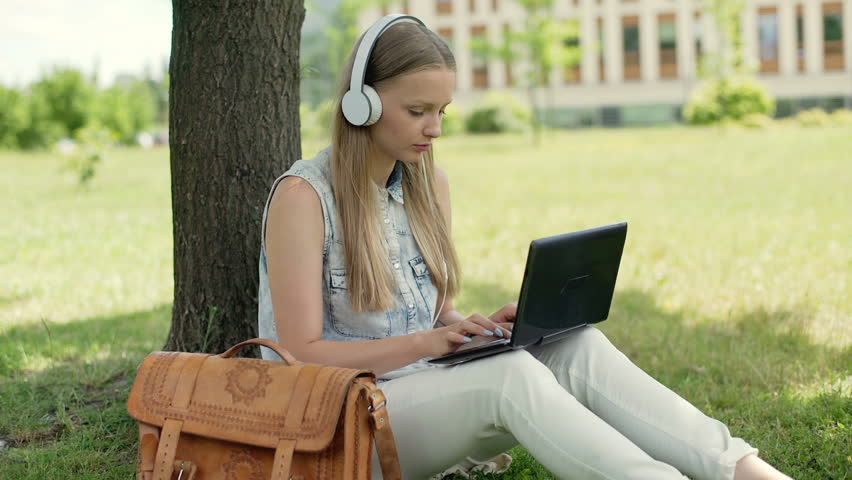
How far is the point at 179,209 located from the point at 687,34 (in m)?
43.1

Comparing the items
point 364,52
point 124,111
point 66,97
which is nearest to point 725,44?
point 124,111

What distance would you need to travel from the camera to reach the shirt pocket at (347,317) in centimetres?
283

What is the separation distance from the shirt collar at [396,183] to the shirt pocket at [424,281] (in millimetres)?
202

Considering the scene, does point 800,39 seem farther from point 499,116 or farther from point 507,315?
point 507,315

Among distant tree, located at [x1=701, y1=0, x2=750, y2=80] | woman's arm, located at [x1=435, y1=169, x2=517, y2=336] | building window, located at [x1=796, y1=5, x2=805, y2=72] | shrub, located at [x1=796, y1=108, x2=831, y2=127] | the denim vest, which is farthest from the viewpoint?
building window, located at [x1=796, y1=5, x2=805, y2=72]

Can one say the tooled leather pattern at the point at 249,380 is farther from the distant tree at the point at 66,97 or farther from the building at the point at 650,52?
the building at the point at 650,52

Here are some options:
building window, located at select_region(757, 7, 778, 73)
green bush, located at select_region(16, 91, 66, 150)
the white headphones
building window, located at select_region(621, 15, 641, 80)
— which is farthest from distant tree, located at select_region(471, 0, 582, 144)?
the white headphones

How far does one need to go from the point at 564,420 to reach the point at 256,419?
77 cm

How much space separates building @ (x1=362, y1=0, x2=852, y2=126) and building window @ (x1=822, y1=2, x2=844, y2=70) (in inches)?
1.8

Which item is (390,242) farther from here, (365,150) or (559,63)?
(559,63)

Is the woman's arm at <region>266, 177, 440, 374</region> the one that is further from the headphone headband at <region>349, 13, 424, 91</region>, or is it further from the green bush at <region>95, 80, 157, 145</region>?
the green bush at <region>95, 80, 157, 145</region>

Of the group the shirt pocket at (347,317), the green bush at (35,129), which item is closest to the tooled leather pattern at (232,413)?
the shirt pocket at (347,317)

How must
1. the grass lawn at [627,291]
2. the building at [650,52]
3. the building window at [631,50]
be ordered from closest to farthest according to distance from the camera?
1. the grass lawn at [627,291]
2. the building at [650,52]
3. the building window at [631,50]

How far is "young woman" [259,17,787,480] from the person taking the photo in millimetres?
2398
